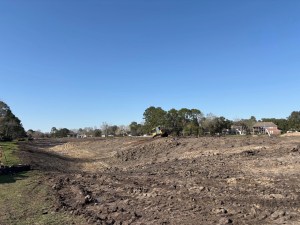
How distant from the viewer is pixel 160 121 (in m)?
93.0

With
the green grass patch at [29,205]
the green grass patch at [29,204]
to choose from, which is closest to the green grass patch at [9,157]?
the green grass patch at [29,204]

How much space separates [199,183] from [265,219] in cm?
513

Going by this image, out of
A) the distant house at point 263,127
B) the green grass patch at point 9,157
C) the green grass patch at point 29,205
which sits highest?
the distant house at point 263,127

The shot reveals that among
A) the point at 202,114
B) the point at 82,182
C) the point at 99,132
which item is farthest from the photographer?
the point at 99,132

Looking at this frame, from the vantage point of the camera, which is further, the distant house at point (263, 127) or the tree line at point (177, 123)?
the distant house at point (263, 127)

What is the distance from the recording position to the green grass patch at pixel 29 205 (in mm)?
9836

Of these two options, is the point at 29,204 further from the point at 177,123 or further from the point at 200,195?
the point at 177,123

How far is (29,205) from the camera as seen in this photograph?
39.2 ft

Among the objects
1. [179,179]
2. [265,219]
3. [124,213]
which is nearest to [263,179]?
[179,179]

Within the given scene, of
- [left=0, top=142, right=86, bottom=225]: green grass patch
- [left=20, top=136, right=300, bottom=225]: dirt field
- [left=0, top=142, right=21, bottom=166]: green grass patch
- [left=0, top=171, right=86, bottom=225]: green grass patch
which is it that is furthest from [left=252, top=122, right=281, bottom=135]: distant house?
[left=0, top=171, right=86, bottom=225]: green grass patch

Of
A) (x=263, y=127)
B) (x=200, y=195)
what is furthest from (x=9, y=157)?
(x=263, y=127)

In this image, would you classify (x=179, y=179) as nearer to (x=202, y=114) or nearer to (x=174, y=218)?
(x=174, y=218)

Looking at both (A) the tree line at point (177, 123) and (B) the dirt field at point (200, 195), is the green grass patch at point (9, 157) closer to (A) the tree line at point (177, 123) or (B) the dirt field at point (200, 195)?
(B) the dirt field at point (200, 195)

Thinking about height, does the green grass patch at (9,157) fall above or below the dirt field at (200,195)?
above
